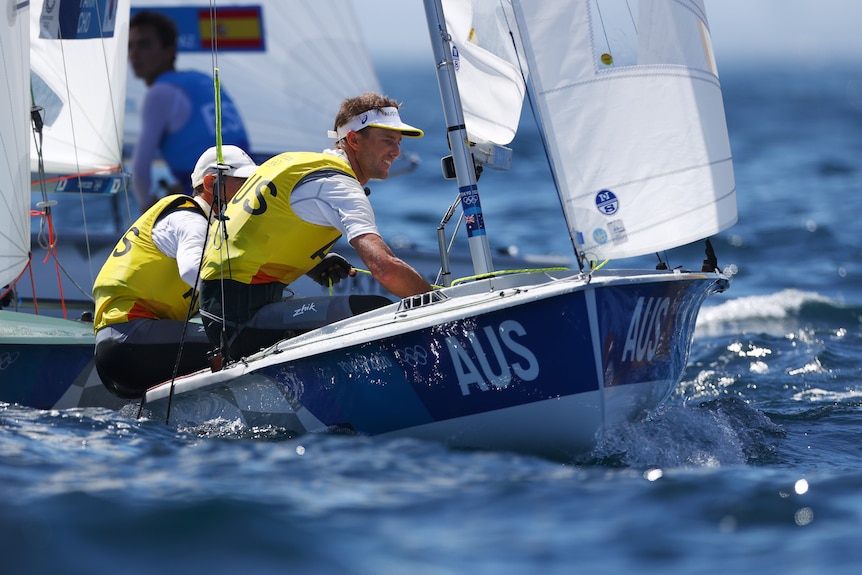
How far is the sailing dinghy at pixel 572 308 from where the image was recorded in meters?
3.63

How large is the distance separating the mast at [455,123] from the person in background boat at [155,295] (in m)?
0.79

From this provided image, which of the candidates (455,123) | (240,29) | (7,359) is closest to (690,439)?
(455,123)

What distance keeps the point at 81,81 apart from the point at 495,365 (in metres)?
4.01

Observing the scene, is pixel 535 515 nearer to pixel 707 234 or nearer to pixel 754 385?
pixel 707 234

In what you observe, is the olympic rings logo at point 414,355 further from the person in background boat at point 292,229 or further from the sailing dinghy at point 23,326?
the sailing dinghy at point 23,326

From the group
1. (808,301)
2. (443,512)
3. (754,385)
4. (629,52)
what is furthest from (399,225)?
(443,512)

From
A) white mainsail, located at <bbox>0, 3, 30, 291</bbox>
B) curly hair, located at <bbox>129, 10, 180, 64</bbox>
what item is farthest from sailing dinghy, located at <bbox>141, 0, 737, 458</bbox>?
curly hair, located at <bbox>129, 10, 180, 64</bbox>

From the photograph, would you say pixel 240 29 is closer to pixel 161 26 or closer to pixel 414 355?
pixel 161 26

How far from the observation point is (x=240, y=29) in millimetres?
9344

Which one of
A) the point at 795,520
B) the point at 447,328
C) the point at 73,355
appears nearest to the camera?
the point at 795,520

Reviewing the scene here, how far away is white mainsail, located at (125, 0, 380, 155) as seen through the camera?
365 inches

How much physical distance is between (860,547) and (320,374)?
Result: 1.72m

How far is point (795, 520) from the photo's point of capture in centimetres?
297

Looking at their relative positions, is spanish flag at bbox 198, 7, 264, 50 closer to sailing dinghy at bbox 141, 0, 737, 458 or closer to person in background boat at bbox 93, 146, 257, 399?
person in background boat at bbox 93, 146, 257, 399
